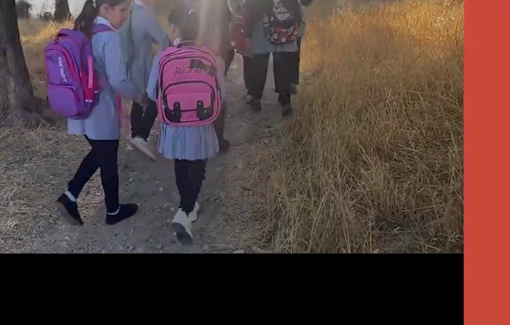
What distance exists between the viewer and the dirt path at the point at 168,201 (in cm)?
178

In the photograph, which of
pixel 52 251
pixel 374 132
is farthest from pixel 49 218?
pixel 374 132

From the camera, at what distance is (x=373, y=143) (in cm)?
176


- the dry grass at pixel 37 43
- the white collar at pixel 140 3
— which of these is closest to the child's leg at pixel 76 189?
the dry grass at pixel 37 43

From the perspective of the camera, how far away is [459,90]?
171cm

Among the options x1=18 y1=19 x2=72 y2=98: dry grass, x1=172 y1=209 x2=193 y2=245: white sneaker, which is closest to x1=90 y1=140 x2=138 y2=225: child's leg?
x1=172 y1=209 x2=193 y2=245: white sneaker

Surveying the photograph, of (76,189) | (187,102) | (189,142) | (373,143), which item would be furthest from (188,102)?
(373,143)

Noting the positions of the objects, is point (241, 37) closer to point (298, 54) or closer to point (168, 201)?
point (298, 54)

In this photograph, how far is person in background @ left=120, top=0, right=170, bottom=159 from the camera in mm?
1706

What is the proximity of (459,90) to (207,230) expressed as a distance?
→ 870 millimetres

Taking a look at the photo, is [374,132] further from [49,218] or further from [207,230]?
[49,218]

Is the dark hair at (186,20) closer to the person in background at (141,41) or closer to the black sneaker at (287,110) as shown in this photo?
the person in background at (141,41)

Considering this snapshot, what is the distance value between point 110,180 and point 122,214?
0.37ft

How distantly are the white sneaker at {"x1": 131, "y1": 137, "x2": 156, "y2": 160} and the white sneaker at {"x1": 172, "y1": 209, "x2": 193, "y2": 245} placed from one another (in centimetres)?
20

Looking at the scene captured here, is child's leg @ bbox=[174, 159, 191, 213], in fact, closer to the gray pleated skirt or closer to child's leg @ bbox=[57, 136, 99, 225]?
the gray pleated skirt
